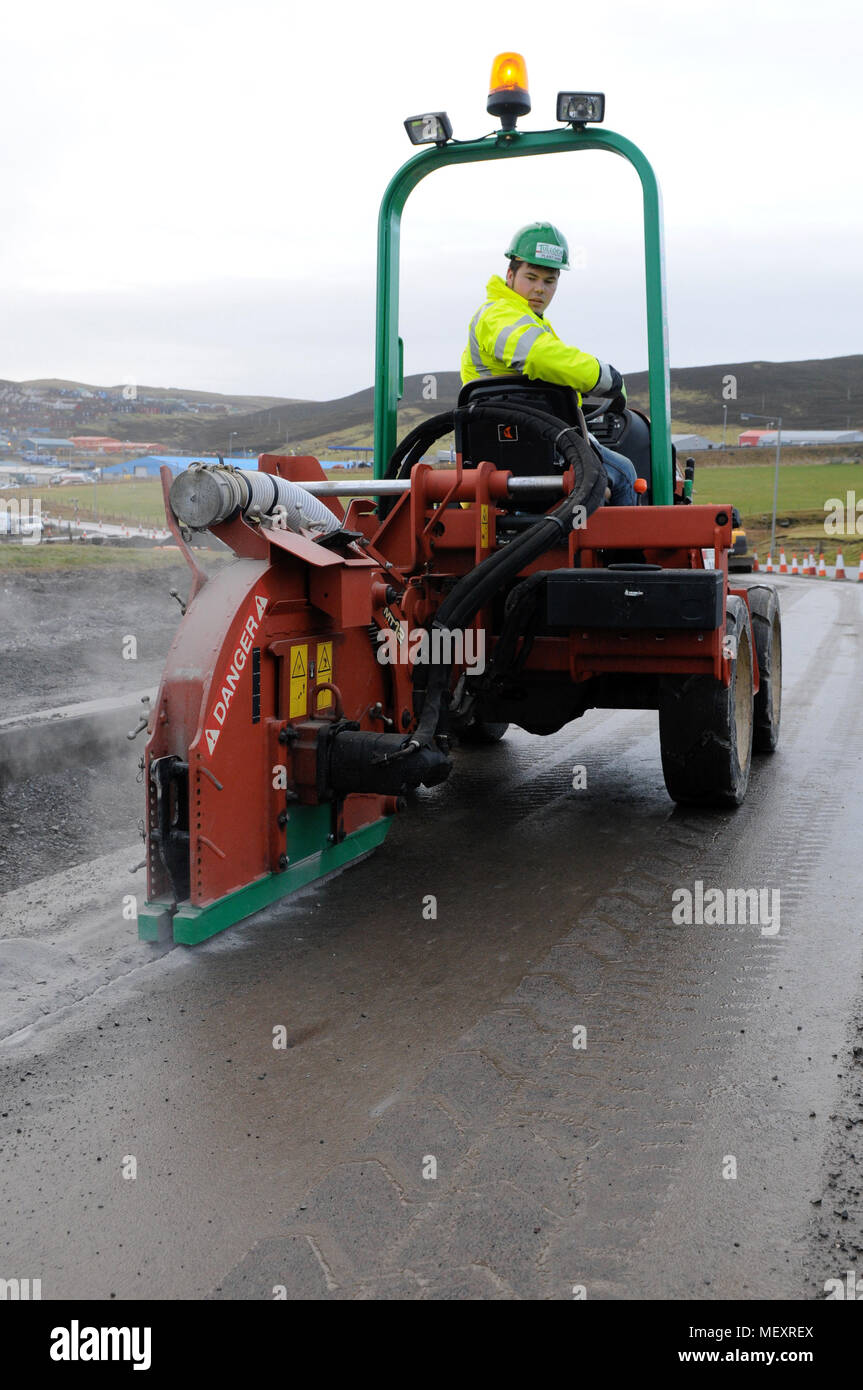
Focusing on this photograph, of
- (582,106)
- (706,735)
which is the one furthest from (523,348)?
(706,735)

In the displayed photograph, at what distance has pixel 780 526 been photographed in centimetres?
5353

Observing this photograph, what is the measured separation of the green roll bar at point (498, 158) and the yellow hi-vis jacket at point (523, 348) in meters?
0.58

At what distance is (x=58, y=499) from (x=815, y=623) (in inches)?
459

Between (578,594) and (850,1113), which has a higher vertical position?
(578,594)

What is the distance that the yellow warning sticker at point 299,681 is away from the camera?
419 cm

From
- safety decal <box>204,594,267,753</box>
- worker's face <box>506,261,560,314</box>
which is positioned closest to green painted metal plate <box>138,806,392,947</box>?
safety decal <box>204,594,267,753</box>

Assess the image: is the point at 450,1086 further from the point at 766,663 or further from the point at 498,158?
the point at 498,158

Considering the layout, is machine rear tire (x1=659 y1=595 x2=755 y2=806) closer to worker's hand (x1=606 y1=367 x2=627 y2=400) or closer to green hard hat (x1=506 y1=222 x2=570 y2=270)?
worker's hand (x1=606 y1=367 x2=627 y2=400)

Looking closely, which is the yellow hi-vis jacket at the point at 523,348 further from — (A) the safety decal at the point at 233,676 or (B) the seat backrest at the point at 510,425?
(A) the safety decal at the point at 233,676

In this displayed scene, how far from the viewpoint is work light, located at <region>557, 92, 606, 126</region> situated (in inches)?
218

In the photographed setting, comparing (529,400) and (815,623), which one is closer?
(529,400)

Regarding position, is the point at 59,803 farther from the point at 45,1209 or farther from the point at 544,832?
the point at 45,1209
